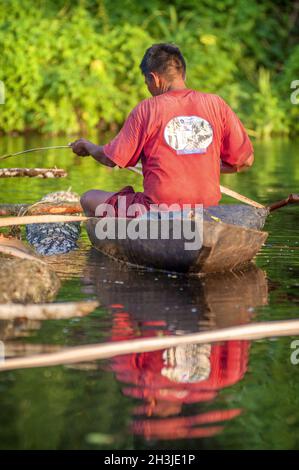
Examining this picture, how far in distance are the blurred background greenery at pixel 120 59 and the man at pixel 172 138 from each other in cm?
1376

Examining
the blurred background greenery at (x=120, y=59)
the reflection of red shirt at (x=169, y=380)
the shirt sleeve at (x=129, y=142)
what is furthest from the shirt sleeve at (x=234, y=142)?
the blurred background greenery at (x=120, y=59)

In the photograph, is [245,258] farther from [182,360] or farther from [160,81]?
[182,360]

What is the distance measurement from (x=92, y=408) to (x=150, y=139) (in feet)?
10.1

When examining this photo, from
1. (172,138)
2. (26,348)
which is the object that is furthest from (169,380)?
(172,138)

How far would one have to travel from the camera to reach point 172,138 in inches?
282

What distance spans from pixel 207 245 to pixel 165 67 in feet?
4.19

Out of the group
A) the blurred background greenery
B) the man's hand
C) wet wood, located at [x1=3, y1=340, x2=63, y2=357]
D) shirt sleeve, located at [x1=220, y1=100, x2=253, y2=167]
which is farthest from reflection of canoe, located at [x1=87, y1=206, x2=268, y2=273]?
the blurred background greenery

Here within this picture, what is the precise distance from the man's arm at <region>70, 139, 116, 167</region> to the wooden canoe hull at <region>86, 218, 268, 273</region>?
38cm

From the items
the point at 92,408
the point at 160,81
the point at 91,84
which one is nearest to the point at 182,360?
the point at 92,408

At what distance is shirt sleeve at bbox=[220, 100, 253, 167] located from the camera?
7422mm

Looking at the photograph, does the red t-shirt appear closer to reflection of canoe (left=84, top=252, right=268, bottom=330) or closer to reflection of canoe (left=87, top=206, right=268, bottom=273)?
reflection of canoe (left=87, top=206, right=268, bottom=273)

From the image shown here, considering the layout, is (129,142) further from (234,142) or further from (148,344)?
(148,344)

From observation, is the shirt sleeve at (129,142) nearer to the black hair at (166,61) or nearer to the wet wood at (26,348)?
the black hair at (166,61)

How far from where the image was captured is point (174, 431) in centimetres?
417
